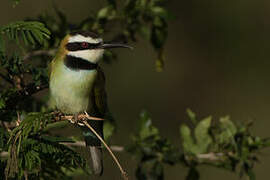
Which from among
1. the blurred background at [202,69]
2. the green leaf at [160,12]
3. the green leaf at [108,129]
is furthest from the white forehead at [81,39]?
the blurred background at [202,69]

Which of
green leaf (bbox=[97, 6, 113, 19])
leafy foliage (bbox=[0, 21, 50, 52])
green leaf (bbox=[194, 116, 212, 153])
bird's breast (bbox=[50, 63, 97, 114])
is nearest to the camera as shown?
leafy foliage (bbox=[0, 21, 50, 52])

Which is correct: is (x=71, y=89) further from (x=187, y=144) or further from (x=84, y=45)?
(x=187, y=144)

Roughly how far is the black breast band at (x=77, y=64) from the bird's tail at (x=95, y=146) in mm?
273

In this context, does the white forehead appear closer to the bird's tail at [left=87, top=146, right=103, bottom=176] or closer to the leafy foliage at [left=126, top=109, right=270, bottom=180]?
the leafy foliage at [left=126, top=109, right=270, bottom=180]

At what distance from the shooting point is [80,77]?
7.83 feet

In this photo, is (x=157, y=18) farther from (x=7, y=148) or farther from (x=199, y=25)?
(x=199, y=25)

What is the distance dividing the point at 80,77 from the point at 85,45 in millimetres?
149

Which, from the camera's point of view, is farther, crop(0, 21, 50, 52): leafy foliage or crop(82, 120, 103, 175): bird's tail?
crop(82, 120, 103, 175): bird's tail

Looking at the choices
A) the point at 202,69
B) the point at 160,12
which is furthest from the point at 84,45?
the point at 202,69

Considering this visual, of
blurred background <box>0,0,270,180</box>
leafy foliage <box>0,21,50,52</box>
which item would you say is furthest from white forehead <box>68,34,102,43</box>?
blurred background <box>0,0,270,180</box>

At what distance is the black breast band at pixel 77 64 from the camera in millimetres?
2408

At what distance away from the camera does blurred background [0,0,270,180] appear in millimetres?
5559

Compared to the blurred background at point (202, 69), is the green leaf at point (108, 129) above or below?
above

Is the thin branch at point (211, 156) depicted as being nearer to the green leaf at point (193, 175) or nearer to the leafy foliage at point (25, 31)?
the green leaf at point (193, 175)
